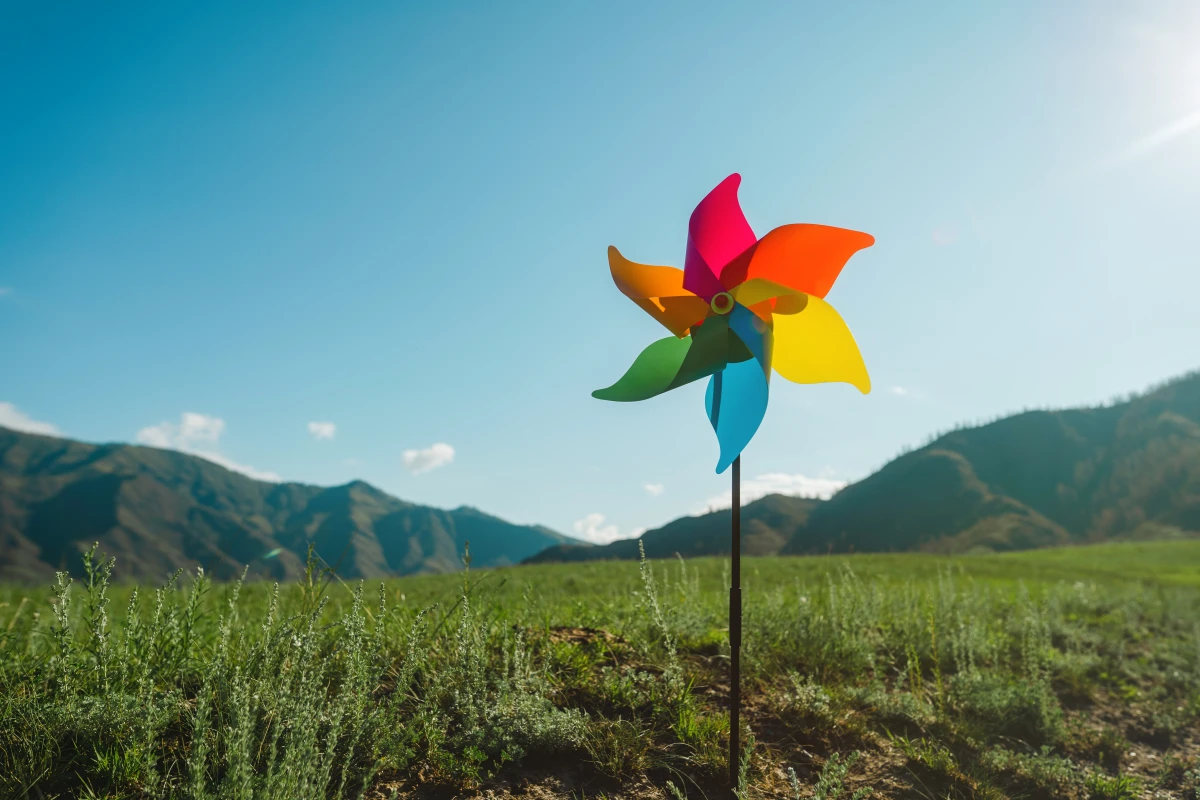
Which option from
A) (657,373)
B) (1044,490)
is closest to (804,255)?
(657,373)

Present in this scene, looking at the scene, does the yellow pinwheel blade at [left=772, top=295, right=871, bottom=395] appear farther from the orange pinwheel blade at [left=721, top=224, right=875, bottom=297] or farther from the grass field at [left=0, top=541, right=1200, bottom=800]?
the grass field at [left=0, top=541, right=1200, bottom=800]

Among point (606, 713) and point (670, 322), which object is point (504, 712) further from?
point (670, 322)

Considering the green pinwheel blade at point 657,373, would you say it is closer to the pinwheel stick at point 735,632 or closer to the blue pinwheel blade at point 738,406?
the blue pinwheel blade at point 738,406

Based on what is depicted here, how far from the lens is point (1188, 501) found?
137000mm

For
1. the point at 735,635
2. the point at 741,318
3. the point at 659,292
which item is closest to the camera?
the point at 735,635

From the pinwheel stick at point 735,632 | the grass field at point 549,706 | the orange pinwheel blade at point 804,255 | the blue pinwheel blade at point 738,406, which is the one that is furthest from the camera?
the orange pinwheel blade at point 804,255

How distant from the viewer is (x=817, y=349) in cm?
345

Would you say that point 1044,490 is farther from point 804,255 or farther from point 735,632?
point 735,632

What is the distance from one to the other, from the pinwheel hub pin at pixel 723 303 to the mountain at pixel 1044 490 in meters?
129

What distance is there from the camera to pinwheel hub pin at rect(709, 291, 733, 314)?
3.27 m

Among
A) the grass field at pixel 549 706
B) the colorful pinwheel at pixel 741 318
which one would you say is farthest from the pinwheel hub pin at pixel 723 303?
the grass field at pixel 549 706

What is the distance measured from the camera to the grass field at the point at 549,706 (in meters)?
2.74

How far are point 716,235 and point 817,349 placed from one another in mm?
808

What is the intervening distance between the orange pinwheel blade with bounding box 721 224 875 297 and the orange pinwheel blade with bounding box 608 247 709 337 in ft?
0.86
